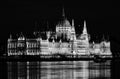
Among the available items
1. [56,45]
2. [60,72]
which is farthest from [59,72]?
[56,45]

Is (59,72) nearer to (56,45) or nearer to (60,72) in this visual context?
(60,72)

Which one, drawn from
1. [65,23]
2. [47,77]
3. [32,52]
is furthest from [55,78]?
[65,23]

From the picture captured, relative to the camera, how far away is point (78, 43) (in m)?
183

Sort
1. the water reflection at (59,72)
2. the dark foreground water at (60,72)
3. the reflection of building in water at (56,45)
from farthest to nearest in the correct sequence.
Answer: the reflection of building in water at (56,45) < the water reflection at (59,72) < the dark foreground water at (60,72)

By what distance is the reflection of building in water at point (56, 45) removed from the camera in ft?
563

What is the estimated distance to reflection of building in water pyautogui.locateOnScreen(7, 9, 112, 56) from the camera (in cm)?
17162

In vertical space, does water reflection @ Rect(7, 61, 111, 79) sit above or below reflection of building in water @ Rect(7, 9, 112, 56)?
below

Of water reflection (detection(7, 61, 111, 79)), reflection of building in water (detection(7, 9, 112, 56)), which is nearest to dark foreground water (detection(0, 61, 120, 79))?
water reflection (detection(7, 61, 111, 79))

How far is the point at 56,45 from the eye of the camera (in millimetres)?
175750

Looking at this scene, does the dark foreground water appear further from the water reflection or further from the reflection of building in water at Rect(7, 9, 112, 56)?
the reflection of building in water at Rect(7, 9, 112, 56)

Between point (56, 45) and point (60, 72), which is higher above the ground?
point (56, 45)

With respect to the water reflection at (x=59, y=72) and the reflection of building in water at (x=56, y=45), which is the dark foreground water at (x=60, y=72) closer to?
the water reflection at (x=59, y=72)

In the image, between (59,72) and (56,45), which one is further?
(56,45)

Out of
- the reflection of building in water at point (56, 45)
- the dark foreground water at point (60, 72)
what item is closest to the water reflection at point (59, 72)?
the dark foreground water at point (60, 72)
